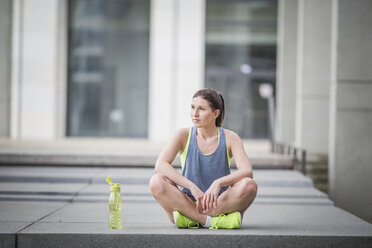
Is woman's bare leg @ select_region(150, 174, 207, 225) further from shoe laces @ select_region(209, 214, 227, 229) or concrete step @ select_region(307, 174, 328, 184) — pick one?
concrete step @ select_region(307, 174, 328, 184)

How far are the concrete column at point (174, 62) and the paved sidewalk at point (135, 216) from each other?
7.60 m

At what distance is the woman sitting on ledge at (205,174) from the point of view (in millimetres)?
4441

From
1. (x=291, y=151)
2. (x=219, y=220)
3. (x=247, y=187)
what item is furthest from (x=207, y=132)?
(x=291, y=151)

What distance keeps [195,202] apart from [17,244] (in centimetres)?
162

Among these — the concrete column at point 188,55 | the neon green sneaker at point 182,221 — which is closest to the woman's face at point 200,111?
the neon green sneaker at point 182,221

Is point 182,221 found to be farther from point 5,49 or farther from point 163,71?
point 5,49

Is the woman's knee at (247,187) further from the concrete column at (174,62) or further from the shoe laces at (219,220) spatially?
the concrete column at (174,62)

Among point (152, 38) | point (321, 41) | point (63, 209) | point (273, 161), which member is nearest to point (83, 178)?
point (63, 209)

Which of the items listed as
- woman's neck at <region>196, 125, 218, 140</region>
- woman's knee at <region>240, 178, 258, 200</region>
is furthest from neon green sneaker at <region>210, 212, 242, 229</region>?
woman's neck at <region>196, 125, 218, 140</region>

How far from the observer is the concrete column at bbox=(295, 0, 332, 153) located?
36.0ft

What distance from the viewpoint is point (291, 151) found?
952 centimetres

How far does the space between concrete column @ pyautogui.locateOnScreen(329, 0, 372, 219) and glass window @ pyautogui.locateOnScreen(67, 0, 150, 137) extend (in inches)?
401

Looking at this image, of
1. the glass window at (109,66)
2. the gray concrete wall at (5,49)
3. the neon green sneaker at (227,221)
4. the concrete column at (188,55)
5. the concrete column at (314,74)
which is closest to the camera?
the neon green sneaker at (227,221)

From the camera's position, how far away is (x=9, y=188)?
7.14m
